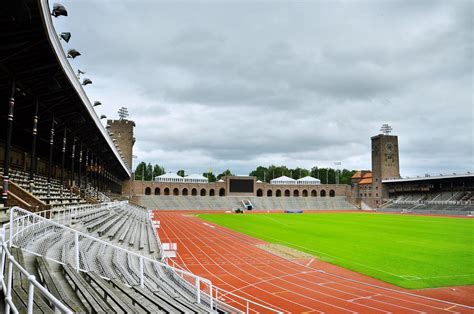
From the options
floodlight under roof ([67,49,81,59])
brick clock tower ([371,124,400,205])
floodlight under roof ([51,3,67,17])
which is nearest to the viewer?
floodlight under roof ([51,3,67,17])

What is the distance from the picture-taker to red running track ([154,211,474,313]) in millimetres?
12758

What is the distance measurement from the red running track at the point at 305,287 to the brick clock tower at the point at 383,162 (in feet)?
286

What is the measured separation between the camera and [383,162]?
10344 centimetres

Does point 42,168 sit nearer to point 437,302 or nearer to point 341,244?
point 341,244

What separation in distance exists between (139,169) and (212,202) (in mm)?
76010

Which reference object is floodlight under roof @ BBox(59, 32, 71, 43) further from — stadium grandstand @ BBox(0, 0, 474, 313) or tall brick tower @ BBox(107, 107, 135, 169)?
tall brick tower @ BBox(107, 107, 135, 169)

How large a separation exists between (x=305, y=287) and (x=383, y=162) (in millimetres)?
96904

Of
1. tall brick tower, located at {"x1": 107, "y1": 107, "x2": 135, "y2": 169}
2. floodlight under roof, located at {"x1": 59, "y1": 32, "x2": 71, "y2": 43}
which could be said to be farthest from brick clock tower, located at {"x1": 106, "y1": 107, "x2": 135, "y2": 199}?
floodlight under roof, located at {"x1": 59, "y1": 32, "x2": 71, "y2": 43}

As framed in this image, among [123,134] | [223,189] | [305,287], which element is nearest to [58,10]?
[305,287]

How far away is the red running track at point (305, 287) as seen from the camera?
12758 mm

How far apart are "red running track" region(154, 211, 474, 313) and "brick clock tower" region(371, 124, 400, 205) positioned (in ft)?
286

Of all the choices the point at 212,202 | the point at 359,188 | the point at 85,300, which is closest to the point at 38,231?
the point at 85,300

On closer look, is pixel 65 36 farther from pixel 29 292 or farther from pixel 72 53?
pixel 29 292

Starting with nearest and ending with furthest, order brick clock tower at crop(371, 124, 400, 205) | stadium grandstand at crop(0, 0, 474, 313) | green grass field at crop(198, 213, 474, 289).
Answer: stadium grandstand at crop(0, 0, 474, 313) → green grass field at crop(198, 213, 474, 289) → brick clock tower at crop(371, 124, 400, 205)
